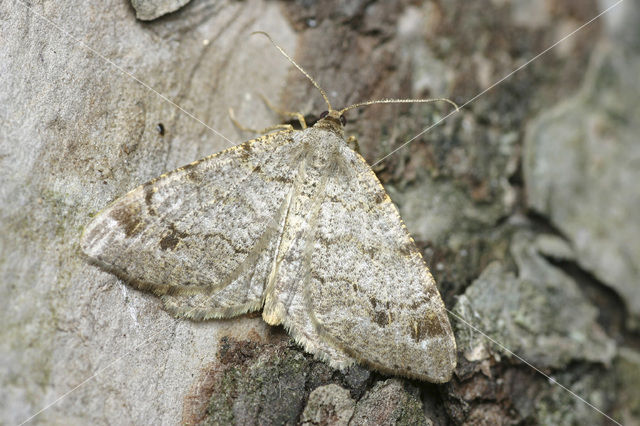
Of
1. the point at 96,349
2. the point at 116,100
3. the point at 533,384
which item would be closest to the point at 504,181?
the point at 533,384

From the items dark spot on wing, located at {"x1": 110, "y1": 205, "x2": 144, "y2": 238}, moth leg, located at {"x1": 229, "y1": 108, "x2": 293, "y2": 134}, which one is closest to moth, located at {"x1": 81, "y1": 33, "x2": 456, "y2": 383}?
dark spot on wing, located at {"x1": 110, "y1": 205, "x2": 144, "y2": 238}

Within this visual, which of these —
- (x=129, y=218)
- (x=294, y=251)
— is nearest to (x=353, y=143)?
(x=294, y=251)

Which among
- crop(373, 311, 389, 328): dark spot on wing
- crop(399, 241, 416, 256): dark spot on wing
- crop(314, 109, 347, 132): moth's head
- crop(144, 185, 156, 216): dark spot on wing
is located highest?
crop(144, 185, 156, 216): dark spot on wing

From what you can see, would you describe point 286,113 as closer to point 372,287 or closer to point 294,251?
point 294,251

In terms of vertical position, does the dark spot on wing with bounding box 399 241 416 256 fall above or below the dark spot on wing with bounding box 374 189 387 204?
below

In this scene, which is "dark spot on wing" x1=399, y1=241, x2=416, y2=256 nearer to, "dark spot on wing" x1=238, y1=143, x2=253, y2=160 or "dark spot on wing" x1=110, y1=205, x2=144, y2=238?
"dark spot on wing" x1=238, y1=143, x2=253, y2=160

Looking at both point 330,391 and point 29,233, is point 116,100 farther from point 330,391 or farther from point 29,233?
point 330,391

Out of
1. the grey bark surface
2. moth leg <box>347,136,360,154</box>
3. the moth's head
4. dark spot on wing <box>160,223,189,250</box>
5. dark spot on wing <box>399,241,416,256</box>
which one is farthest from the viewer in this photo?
moth leg <box>347,136,360,154</box>

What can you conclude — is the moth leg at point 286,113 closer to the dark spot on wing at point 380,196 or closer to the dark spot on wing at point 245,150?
the dark spot on wing at point 245,150
